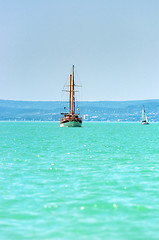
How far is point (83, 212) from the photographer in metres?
17.4

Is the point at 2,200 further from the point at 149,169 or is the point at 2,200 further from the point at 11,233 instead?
the point at 149,169

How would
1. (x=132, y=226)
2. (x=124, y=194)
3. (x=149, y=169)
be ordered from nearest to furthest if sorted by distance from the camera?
(x=132, y=226), (x=124, y=194), (x=149, y=169)

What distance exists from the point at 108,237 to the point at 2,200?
23.7 feet

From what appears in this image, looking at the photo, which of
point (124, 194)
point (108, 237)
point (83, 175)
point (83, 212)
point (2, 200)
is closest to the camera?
point (108, 237)

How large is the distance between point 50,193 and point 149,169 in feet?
38.4

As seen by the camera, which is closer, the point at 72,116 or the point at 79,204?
the point at 79,204

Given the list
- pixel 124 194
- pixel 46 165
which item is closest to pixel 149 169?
pixel 46 165

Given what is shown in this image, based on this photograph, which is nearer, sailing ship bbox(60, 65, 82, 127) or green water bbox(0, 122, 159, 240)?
green water bbox(0, 122, 159, 240)

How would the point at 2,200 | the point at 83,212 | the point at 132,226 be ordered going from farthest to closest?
the point at 2,200 < the point at 83,212 < the point at 132,226

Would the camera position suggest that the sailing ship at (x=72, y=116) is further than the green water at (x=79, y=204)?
Yes

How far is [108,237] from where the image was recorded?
14094 millimetres

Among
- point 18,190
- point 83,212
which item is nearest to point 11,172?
point 18,190

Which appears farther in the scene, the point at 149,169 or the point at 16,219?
the point at 149,169

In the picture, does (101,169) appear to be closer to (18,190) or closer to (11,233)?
(18,190)
